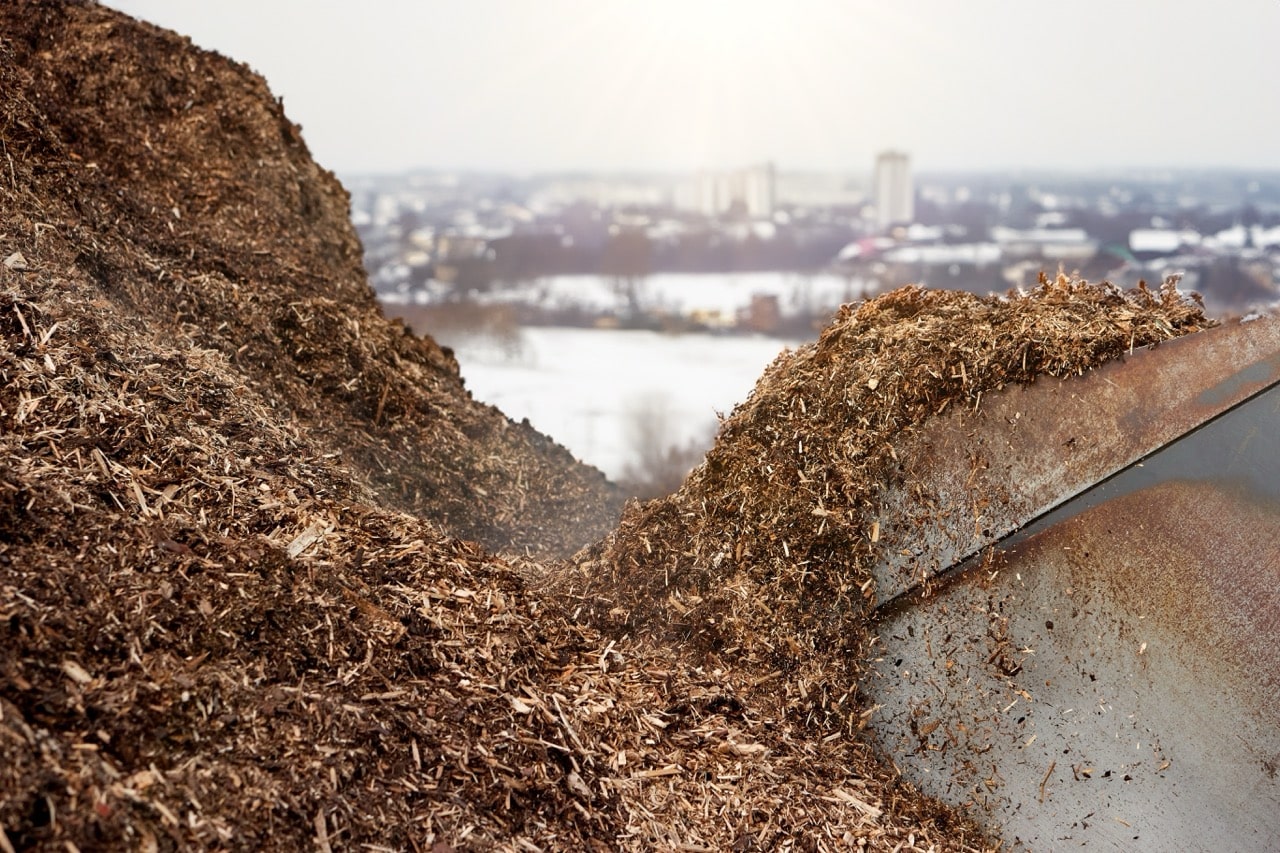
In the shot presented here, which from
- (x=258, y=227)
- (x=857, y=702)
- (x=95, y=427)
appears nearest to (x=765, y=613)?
(x=857, y=702)

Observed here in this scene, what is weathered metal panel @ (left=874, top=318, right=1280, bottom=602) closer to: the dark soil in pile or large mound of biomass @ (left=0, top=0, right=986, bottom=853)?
the dark soil in pile

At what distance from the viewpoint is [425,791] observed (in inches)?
100.0

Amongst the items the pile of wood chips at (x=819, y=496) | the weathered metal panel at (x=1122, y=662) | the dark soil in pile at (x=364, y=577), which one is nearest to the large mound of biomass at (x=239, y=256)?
the dark soil in pile at (x=364, y=577)

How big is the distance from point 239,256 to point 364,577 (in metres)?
3.07

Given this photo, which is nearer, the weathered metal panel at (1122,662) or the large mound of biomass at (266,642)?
the large mound of biomass at (266,642)

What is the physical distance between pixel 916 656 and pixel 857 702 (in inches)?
10.0

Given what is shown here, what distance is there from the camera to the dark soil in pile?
2381mm

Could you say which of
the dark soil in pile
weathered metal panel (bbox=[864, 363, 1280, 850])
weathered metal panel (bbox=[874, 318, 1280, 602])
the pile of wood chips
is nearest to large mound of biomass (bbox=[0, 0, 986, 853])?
the dark soil in pile

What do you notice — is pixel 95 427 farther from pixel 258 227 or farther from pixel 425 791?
pixel 258 227

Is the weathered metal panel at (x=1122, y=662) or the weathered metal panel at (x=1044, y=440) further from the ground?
the weathered metal panel at (x=1044, y=440)

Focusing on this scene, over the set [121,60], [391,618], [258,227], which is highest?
[121,60]

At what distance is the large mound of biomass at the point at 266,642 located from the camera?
2.31m

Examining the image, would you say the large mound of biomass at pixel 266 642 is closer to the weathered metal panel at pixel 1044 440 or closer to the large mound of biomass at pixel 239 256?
the large mound of biomass at pixel 239 256

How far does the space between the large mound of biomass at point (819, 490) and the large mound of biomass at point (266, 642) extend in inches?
7.3
